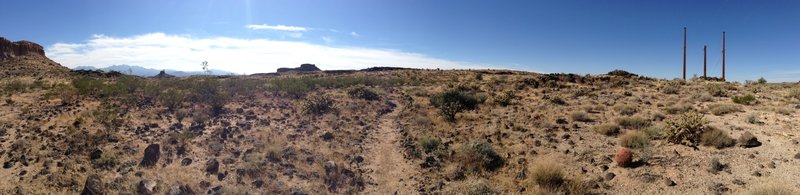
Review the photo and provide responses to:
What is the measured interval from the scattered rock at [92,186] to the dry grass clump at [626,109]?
1748cm

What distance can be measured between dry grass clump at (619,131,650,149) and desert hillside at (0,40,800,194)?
59 millimetres

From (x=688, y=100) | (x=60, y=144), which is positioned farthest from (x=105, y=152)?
(x=688, y=100)

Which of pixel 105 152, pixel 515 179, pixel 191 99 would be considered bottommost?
pixel 515 179

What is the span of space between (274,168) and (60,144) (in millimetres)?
6058

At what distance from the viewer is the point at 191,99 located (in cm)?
1872

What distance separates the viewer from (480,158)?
37.8ft

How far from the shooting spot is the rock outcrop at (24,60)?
4184 centimetres

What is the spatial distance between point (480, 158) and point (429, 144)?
2.11m

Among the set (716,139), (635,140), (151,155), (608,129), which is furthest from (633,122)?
(151,155)

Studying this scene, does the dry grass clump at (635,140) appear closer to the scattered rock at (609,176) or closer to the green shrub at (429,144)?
the scattered rock at (609,176)

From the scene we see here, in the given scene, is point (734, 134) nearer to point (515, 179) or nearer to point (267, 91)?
point (515, 179)

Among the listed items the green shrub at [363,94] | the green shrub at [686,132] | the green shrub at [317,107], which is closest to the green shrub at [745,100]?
the green shrub at [686,132]

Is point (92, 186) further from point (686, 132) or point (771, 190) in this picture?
point (686, 132)

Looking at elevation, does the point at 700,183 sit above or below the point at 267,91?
below
